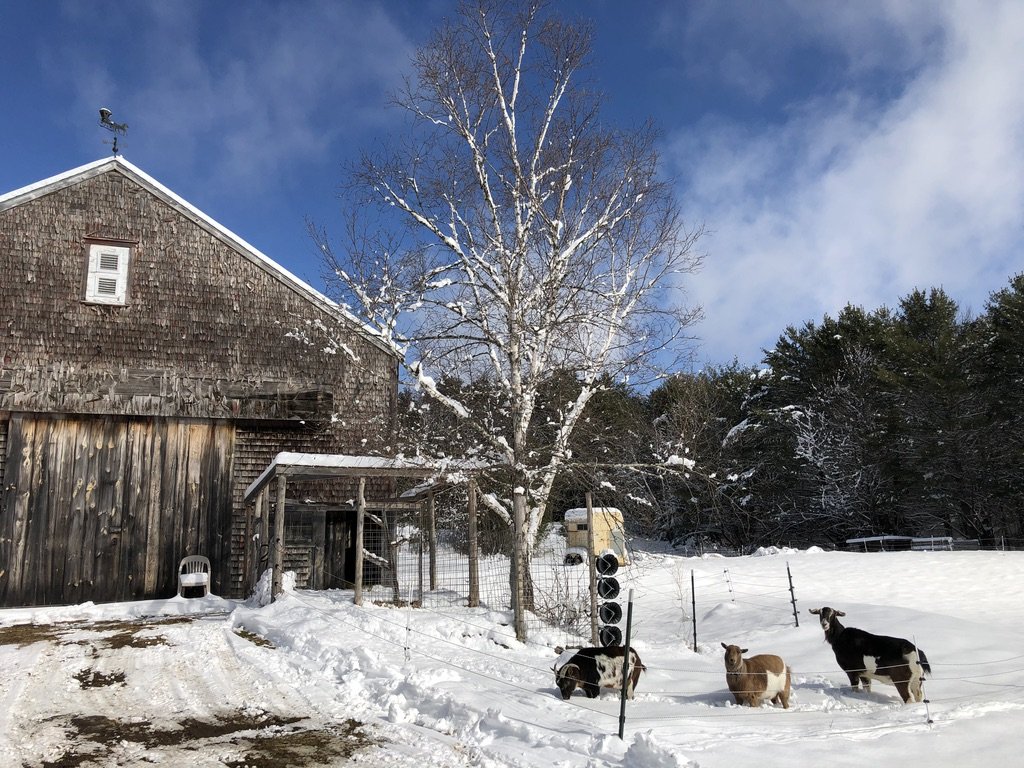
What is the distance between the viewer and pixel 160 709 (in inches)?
254

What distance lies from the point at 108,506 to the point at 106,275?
4829mm

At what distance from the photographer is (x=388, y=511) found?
1711cm

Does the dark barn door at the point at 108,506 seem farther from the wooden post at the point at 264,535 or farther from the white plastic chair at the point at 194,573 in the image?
the wooden post at the point at 264,535

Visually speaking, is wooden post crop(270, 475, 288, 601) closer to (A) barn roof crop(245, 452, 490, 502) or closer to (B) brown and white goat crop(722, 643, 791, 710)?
(A) barn roof crop(245, 452, 490, 502)

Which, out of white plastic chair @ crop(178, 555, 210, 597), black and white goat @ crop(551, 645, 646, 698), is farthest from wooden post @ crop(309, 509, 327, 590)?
black and white goat @ crop(551, 645, 646, 698)

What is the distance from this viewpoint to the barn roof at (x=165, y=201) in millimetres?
15602

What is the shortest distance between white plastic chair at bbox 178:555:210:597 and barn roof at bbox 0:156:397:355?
18.9 feet

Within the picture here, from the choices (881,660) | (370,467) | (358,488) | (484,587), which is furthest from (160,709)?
(484,587)

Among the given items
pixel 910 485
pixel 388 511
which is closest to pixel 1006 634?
pixel 388 511

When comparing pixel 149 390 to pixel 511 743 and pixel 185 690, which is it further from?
pixel 511 743

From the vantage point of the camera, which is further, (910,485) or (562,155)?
(910,485)

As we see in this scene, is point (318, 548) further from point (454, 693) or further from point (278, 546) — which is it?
point (454, 693)

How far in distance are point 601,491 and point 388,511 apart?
21.4 ft

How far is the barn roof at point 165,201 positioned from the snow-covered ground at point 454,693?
23.3ft
